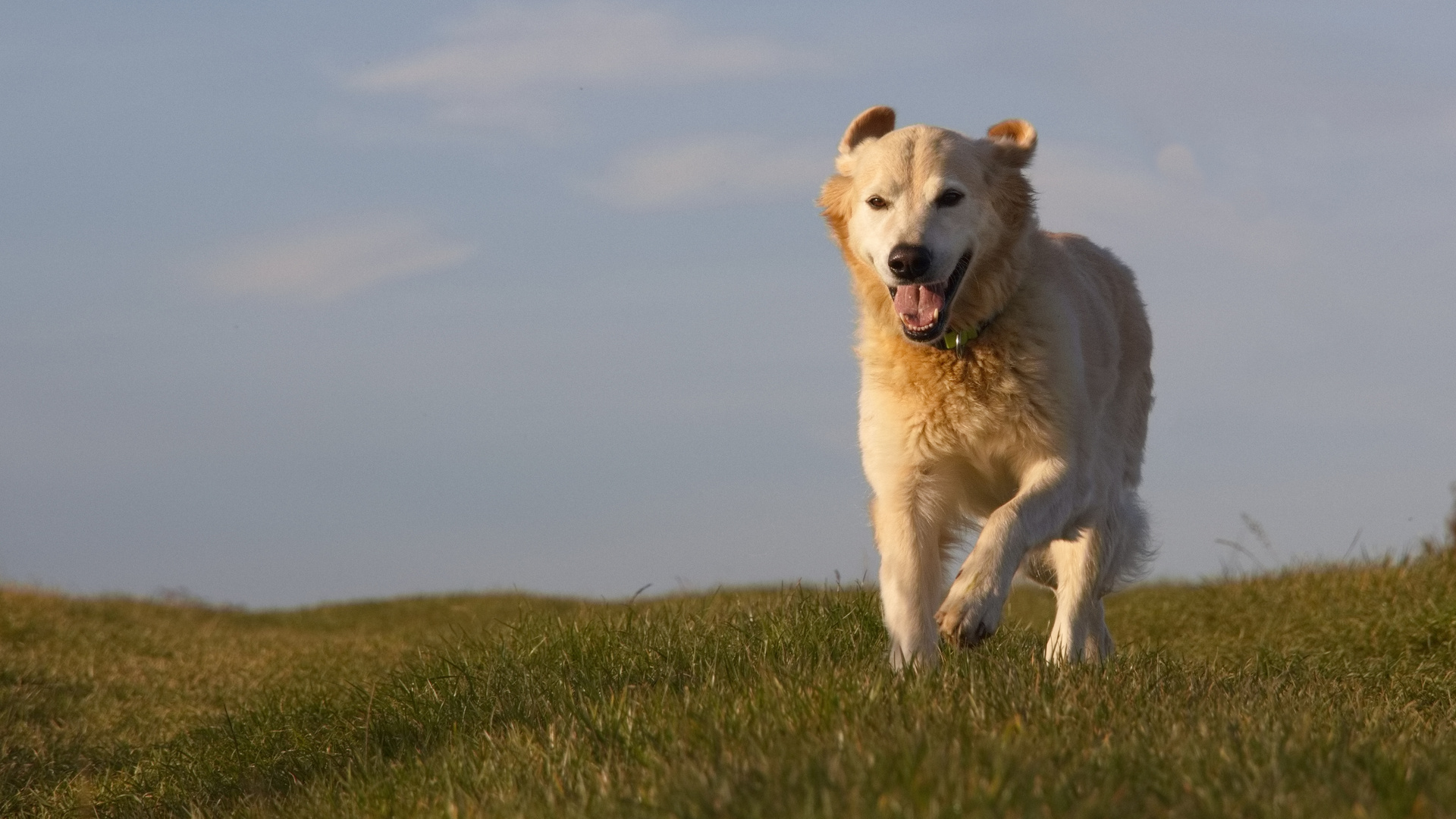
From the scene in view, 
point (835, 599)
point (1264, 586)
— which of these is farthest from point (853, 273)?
point (1264, 586)

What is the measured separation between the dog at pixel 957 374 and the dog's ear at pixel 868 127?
0.85 ft

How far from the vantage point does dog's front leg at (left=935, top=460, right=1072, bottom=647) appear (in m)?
4.86

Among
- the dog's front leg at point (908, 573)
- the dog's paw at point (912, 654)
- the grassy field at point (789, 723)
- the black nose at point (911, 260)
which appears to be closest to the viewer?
the grassy field at point (789, 723)

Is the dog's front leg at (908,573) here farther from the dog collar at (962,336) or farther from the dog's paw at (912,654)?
the dog collar at (962,336)

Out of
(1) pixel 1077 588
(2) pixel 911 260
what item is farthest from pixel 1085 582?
(2) pixel 911 260

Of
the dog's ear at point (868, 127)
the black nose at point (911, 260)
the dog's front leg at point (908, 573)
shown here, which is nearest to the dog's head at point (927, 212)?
the black nose at point (911, 260)

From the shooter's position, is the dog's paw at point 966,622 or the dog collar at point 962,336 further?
the dog collar at point 962,336

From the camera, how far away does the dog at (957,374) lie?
5.58m

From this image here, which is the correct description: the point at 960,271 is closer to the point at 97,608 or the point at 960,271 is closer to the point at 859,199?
the point at 859,199

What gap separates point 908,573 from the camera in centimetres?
566

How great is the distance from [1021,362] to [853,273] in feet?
2.80

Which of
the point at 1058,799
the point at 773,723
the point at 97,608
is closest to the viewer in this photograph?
the point at 1058,799

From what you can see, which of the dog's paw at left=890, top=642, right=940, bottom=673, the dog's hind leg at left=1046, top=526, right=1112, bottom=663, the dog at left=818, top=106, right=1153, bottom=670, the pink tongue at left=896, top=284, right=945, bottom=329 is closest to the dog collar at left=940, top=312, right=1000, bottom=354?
the dog at left=818, top=106, right=1153, bottom=670

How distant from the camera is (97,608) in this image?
1522cm
